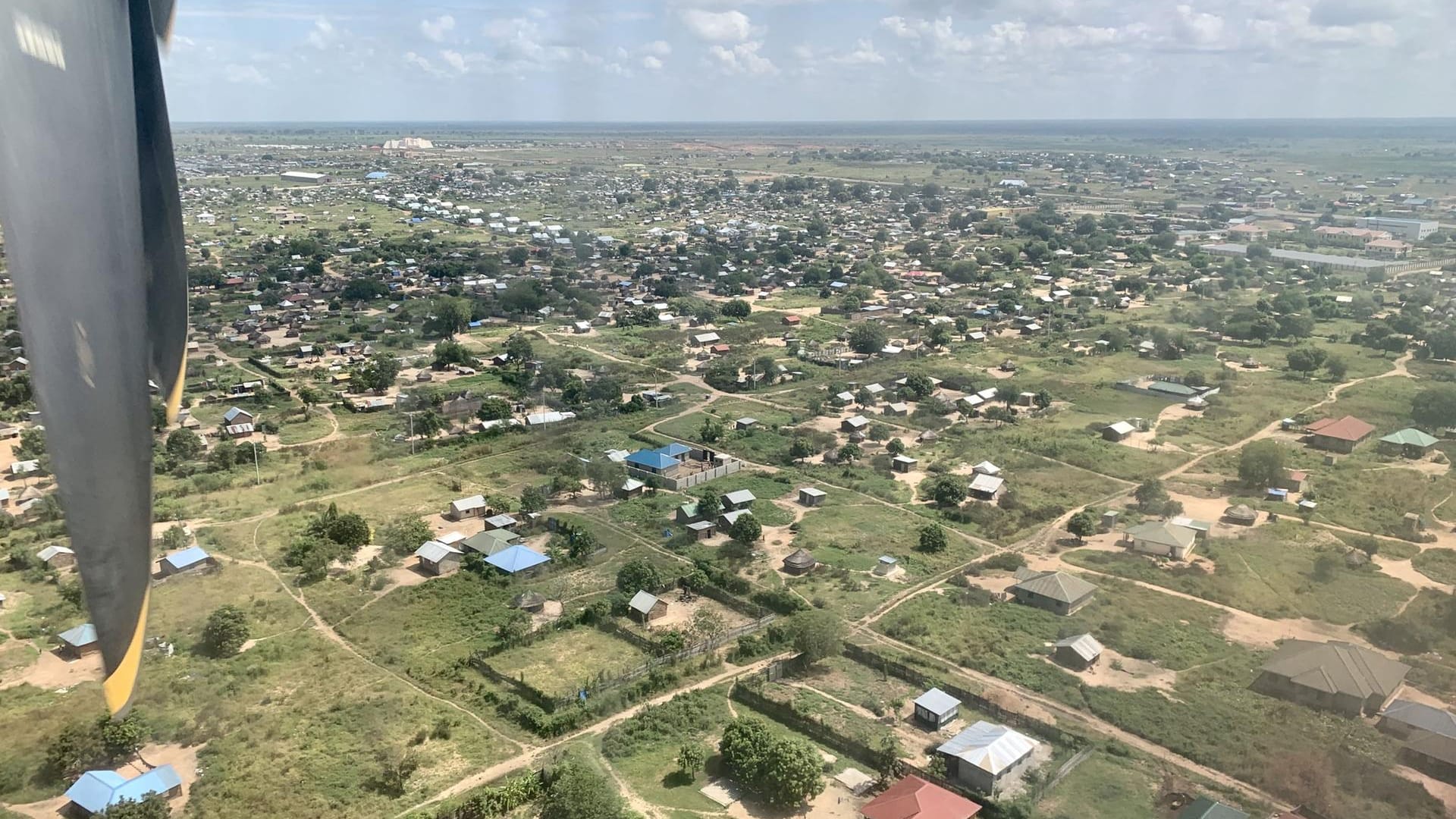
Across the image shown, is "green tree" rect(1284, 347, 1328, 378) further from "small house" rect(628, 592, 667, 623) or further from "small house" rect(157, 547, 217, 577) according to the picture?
"small house" rect(157, 547, 217, 577)

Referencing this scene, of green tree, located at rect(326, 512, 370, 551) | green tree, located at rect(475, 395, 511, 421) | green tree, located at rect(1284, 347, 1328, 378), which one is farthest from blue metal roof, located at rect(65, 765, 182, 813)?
green tree, located at rect(1284, 347, 1328, 378)

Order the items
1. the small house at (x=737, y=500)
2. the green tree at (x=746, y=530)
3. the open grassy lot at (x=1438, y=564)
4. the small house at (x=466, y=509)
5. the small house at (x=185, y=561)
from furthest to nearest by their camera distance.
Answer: the small house at (x=737, y=500)
the small house at (x=466, y=509)
the green tree at (x=746, y=530)
the open grassy lot at (x=1438, y=564)
the small house at (x=185, y=561)

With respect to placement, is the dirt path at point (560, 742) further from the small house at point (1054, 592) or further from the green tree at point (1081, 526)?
the green tree at point (1081, 526)

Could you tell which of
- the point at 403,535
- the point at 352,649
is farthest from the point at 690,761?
the point at 403,535

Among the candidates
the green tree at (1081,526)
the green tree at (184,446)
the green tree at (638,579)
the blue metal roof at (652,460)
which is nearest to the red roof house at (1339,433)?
the green tree at (1081,526)

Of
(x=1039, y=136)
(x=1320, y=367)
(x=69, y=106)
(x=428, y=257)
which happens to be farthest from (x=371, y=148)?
(x=1039, y=136)

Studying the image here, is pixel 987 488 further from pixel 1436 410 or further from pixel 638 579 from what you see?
pixel 1436 410
